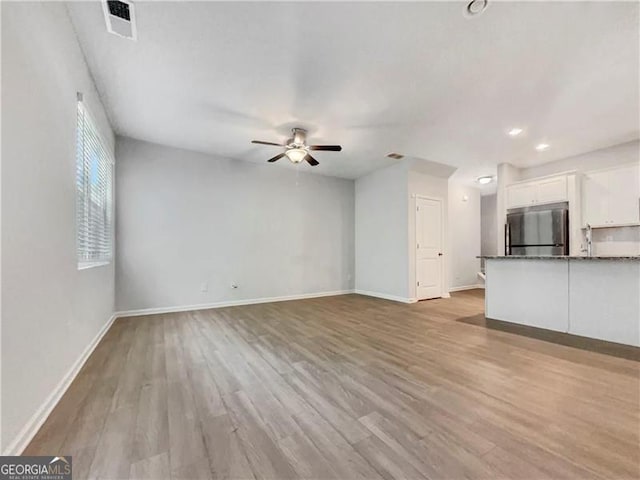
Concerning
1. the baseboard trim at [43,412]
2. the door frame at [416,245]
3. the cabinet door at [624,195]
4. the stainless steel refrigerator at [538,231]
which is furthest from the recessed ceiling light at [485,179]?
the baseboard trim at [43,412]

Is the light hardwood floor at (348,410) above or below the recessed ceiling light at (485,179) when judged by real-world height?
below

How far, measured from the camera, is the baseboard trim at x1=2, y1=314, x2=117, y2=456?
4.12 ft

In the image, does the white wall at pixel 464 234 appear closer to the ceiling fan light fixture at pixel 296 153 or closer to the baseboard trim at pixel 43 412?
the ceiling fan light fixture at pixel 296 153

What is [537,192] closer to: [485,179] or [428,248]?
[485,179]

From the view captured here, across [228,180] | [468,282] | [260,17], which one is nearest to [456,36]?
[260,17]

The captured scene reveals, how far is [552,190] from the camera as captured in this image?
183 inches

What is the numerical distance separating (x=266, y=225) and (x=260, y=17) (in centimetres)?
366

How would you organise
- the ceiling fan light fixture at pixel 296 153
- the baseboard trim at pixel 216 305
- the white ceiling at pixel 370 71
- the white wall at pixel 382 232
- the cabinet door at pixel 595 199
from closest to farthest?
1. the white ceiling at pixel 370 71
2. the ceiling fan light fixture at pixel 296 153
3. the baseboard trim at pixel 216 305
4. the cabinet door at pixel 595 199
5. the white wall at pixel 382 232

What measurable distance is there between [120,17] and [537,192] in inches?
246

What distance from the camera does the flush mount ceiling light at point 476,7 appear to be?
1.76 metres

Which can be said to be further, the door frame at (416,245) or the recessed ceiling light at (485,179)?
the recessed ceiling light at (485,179)

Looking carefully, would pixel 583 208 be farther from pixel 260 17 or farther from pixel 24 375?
pixel 24 375

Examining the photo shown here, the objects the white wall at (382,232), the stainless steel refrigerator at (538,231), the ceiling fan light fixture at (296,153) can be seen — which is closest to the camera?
the ceiling fan light fixture at (296,153)

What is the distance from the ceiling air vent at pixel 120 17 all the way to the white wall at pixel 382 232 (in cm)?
443
